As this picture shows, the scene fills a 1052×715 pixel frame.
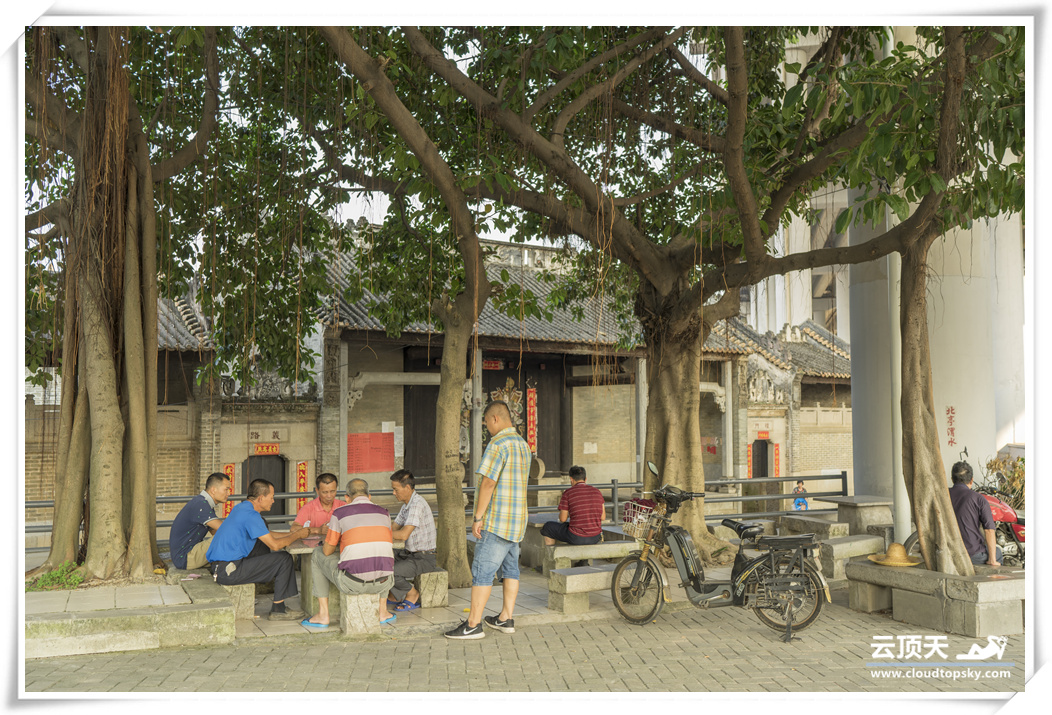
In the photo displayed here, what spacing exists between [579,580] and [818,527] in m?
4.08

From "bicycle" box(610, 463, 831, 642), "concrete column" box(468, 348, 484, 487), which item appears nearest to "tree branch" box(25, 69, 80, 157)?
"bicycle" box(610, 463, 831, 642)

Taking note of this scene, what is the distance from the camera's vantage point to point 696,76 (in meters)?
9.48

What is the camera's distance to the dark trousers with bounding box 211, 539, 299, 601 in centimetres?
621

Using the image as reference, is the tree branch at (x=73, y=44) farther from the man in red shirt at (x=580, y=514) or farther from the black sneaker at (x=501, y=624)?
the man in red shirt at (x=580, y=514)

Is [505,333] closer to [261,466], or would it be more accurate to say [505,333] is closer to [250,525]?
[261,466]

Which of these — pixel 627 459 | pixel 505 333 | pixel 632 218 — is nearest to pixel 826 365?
pixel 627 459

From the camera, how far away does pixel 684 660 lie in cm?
548

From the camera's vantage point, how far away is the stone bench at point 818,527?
9.45m

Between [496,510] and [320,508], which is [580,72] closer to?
[496,510]

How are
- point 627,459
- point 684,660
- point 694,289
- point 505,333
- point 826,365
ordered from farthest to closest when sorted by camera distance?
point 826,365
point 627,459
point 505,333
point 694,289
point 684,660

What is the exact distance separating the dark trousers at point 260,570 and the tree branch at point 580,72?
420 cm

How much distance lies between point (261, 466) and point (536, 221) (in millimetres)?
9030

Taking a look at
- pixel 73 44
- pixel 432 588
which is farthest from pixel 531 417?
pixel 73 44

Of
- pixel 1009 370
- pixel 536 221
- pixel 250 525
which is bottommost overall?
pixel 250 525
